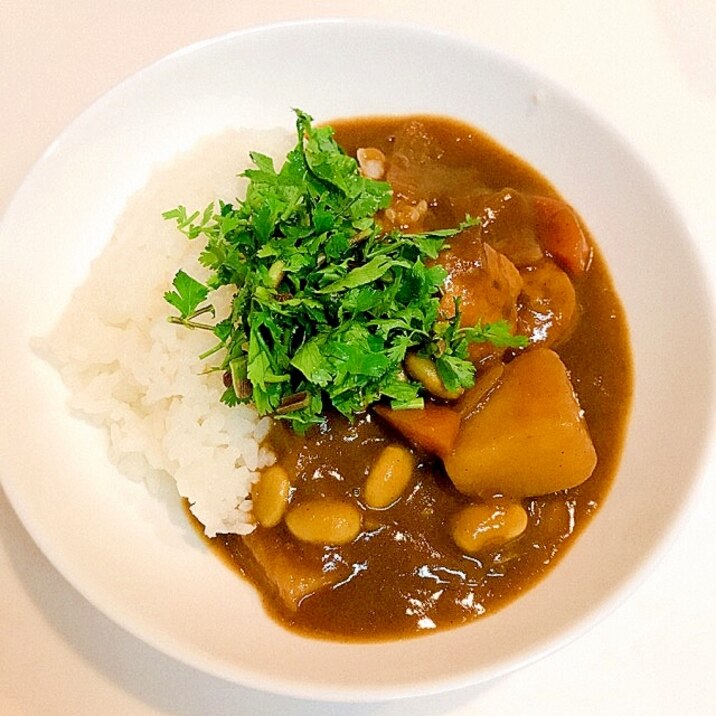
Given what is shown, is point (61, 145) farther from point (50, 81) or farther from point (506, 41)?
point (506, 41)

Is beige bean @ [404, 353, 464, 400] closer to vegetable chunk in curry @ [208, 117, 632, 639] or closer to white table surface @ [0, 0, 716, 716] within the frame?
vegetable chunk in curry @ [208, 117, 632, 639]

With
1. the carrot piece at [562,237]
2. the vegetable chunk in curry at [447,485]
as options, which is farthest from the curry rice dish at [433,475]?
the carrot piece at [562,237]

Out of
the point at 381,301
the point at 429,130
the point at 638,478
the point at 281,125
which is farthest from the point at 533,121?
the point at 638,478

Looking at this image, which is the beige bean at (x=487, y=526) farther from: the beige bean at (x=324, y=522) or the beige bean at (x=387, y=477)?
the beige bean at (x=324, y=522)

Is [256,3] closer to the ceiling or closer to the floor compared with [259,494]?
closer to the ceiling

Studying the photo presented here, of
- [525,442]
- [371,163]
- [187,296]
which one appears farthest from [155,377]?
[525,442]

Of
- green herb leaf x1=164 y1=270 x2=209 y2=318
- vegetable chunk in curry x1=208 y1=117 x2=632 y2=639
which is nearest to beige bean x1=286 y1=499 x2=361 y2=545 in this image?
vegetable chunk in curry x1=208 y1=117 x2=632 y2=639

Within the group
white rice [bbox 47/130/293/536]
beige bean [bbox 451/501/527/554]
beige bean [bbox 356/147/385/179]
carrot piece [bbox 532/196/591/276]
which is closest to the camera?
beige bean [bbox 451/501/527/554]

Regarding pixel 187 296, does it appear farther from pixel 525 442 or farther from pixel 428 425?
pixel 525 442
